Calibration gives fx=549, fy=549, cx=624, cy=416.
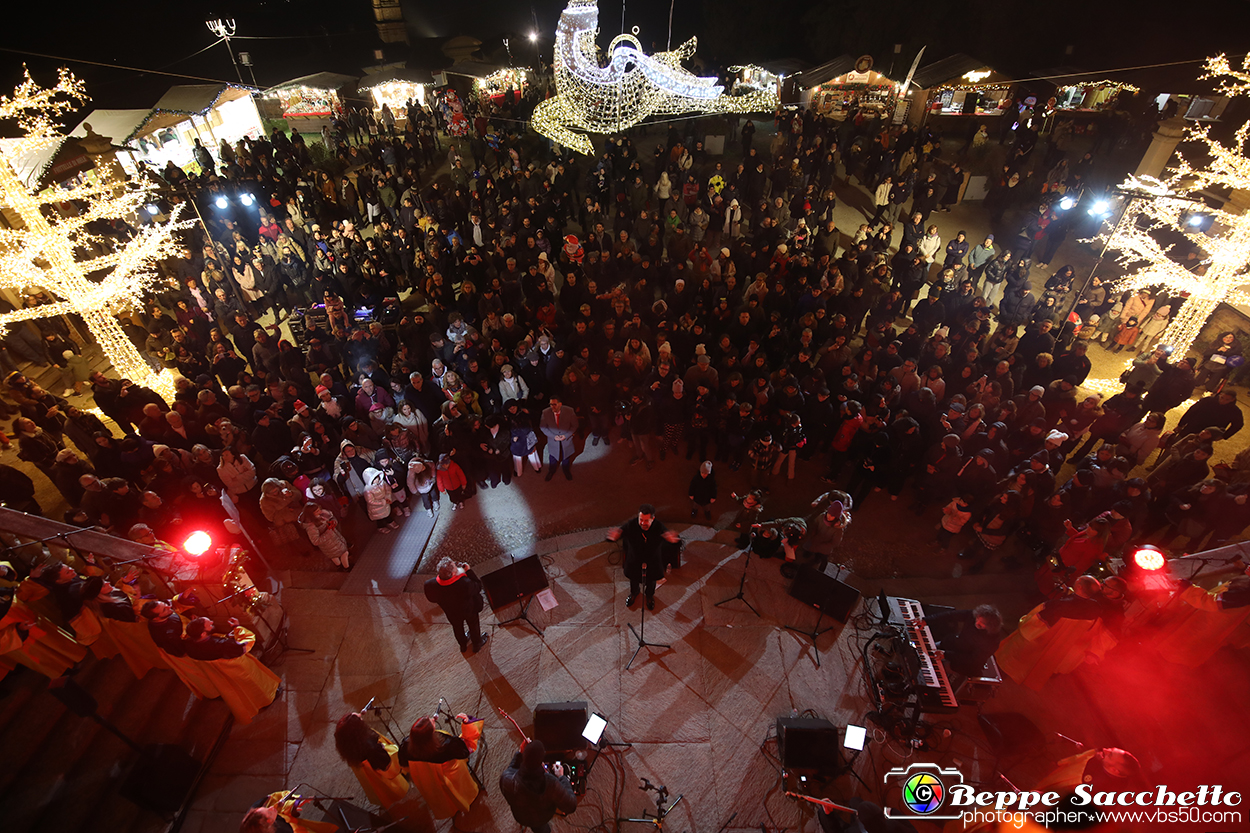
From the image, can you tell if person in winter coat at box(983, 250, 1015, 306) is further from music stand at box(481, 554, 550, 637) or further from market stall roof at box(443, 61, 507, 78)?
market stall roof at box(443, 61, 507, 78)

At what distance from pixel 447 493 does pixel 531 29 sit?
3095 cm

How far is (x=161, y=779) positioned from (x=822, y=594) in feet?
21.2

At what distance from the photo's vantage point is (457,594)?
211 inches

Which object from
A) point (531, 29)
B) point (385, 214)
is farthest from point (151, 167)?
point (531, 29)

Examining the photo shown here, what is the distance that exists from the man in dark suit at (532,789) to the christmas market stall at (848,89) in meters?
22.7

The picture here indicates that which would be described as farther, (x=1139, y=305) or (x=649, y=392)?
(x=1139, y=305)

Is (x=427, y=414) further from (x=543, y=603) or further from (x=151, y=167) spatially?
(x=151, y=167)

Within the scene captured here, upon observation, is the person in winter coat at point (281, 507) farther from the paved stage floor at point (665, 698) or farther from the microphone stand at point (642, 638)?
the microphone stand at point (642, 638)

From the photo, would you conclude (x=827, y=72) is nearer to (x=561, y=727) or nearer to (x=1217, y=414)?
(x=1217, y=414)

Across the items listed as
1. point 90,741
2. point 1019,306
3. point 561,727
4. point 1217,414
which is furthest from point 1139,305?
point 90,741

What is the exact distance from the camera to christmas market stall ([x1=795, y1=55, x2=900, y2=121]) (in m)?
20.2

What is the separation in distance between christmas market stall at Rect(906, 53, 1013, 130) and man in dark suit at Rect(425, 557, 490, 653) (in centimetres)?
2020

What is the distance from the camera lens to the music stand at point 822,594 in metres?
5.81

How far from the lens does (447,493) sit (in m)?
7.98
